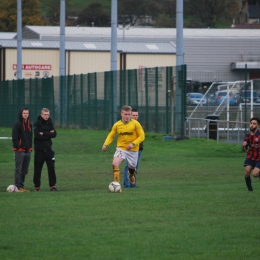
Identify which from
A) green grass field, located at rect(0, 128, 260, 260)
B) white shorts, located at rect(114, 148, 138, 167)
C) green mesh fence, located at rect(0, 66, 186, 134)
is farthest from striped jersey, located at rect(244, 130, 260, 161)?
green mesh fence, located at rect(0, 66, 186, 134)

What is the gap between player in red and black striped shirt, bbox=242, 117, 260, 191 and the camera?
48.0 feet

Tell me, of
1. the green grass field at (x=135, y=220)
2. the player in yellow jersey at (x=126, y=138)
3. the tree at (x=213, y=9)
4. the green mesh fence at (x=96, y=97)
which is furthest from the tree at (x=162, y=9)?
the player in yellow jersey at (x=126, y=138)

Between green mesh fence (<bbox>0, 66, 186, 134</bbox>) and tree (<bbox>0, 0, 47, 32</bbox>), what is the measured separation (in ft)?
163

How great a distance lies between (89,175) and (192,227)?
9750 mm

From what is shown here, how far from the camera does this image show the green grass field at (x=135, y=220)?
8.88 metres

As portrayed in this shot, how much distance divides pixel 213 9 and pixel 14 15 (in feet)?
127

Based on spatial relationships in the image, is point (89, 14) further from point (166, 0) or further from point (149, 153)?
point (149, 153)

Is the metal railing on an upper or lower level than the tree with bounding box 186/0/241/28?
lower

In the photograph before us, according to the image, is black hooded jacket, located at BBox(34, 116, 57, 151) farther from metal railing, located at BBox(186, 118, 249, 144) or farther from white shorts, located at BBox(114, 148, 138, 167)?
metal railing, located at BBox(186, 118, 249, 144)

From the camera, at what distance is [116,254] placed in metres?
8.65

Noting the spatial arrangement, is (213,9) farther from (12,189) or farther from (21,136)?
(12,189)

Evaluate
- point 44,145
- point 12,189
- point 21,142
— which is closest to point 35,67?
point 44,145

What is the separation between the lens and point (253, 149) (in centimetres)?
1480

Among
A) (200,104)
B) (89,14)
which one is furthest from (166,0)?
(200,104)
